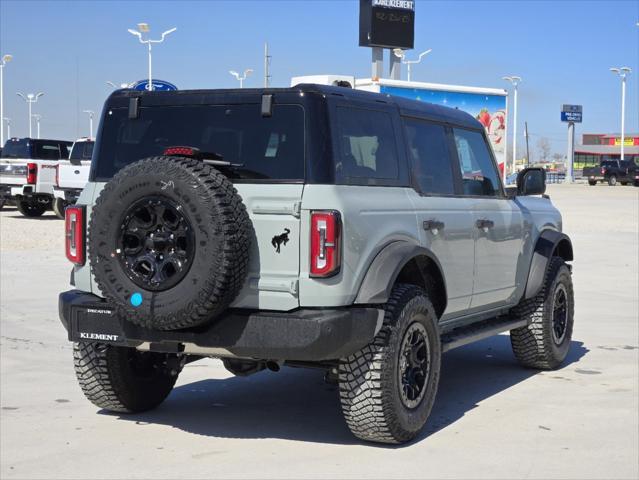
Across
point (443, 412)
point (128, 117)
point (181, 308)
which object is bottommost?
point (443, 412)

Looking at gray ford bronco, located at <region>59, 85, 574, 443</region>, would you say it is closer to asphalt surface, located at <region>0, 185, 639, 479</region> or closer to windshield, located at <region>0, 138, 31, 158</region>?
asphalt surface, located at <region>0, 185, 639, 479</region>

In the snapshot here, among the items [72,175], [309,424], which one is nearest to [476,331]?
[309,424]

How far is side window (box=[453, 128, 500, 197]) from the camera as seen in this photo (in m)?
7.47

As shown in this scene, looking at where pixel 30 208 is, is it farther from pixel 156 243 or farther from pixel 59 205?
pixel 156 243

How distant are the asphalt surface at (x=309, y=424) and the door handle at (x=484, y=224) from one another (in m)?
1.23

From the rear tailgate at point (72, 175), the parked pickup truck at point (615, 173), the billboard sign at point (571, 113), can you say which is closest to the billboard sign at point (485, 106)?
the rear tailgate at point (72, 175)

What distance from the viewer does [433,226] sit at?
656 cm

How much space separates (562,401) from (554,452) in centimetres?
146

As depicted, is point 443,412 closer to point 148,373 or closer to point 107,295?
point 148,373

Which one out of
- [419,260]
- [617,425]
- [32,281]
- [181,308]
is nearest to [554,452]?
[617,425]

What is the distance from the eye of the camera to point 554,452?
5.90 meters

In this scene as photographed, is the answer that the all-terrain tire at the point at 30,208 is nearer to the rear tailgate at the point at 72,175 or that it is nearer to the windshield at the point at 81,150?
the windshield at the point at 81,150

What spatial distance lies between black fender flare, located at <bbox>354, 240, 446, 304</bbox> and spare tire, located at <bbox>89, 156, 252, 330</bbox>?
684 millimetres

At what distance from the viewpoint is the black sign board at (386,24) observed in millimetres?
27984
